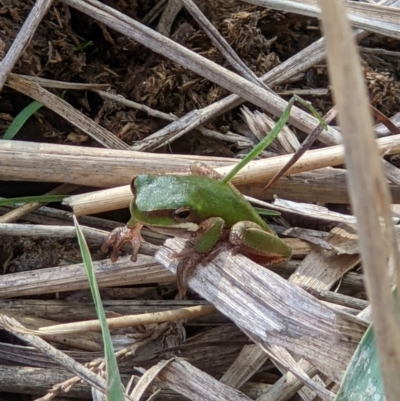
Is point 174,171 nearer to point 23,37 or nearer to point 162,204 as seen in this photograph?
point 162,204

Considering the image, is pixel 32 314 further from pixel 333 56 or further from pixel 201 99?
pixel 333 56

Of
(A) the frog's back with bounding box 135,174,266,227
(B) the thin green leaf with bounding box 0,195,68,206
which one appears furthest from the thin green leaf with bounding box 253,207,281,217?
(B) the thin green leaf with bounding box 0,195,68,206

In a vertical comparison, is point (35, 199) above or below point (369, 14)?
below

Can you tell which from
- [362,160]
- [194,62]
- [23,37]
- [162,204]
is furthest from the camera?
[194,62]

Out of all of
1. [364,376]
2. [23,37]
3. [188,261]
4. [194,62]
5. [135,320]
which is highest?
[194,62]

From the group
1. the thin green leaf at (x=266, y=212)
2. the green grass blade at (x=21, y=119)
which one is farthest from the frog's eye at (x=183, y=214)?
the green grass blade at (x=21, y=119)

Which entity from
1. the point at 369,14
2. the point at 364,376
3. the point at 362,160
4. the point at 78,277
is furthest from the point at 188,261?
the point at 362,160
